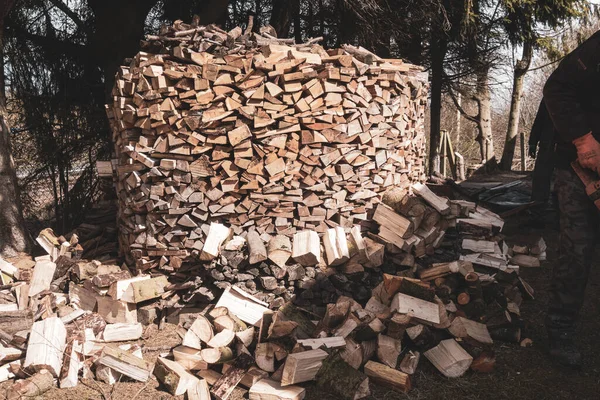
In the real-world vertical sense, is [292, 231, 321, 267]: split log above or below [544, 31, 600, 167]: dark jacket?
below

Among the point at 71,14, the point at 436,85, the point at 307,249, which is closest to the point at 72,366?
the point at 307,249

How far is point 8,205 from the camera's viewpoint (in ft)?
17.3

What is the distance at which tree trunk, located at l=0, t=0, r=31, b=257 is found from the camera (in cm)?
520

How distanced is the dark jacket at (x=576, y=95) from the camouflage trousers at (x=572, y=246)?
17cm

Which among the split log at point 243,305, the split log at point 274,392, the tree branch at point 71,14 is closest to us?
the split log at point 274,392

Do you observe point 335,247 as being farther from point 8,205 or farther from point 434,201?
point 8,205

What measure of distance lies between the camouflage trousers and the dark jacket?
0.55ft

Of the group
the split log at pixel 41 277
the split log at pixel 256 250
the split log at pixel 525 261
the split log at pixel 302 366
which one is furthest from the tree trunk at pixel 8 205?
the split log at pixel 525 261

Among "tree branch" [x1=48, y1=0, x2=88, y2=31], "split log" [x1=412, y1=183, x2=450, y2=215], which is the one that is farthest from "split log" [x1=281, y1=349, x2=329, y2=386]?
"tree branch" [x1=48, y1=0, x2=88, y2=31]

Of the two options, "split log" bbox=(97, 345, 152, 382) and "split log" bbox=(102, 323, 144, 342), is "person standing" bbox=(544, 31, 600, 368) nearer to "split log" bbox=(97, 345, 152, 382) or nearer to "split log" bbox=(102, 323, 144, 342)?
"split log" bbox=(97, 345, 152, 382)

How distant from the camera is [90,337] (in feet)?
11.7

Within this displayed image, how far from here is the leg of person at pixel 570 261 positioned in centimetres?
285

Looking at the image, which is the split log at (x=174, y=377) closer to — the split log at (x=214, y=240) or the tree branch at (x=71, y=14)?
the split log at (x=214, y=240)

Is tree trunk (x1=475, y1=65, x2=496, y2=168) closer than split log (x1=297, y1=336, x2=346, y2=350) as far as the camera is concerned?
No
